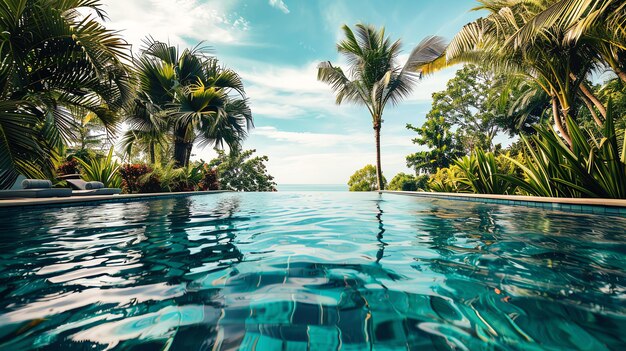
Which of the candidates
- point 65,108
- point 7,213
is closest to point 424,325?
point 7,213

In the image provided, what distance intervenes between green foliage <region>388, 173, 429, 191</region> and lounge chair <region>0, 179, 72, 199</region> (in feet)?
47.3

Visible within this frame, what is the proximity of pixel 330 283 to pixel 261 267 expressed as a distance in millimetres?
605

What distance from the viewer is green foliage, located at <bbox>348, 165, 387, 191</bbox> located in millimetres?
18734

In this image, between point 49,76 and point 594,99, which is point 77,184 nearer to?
point 49,76

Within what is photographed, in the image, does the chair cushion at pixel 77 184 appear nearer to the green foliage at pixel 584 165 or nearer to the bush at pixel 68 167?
the bush at pixel 68 167

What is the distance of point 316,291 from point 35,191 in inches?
282

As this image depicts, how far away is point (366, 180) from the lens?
747 inches

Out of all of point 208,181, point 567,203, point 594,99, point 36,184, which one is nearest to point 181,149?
point 208,181

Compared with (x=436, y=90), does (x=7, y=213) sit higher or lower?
lower

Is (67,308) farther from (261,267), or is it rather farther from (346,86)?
(346,86)

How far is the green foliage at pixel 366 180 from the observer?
61.5ft

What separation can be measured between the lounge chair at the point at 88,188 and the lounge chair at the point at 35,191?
902mm

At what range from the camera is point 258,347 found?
3.65ft

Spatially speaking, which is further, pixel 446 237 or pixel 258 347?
pixel 446 237
